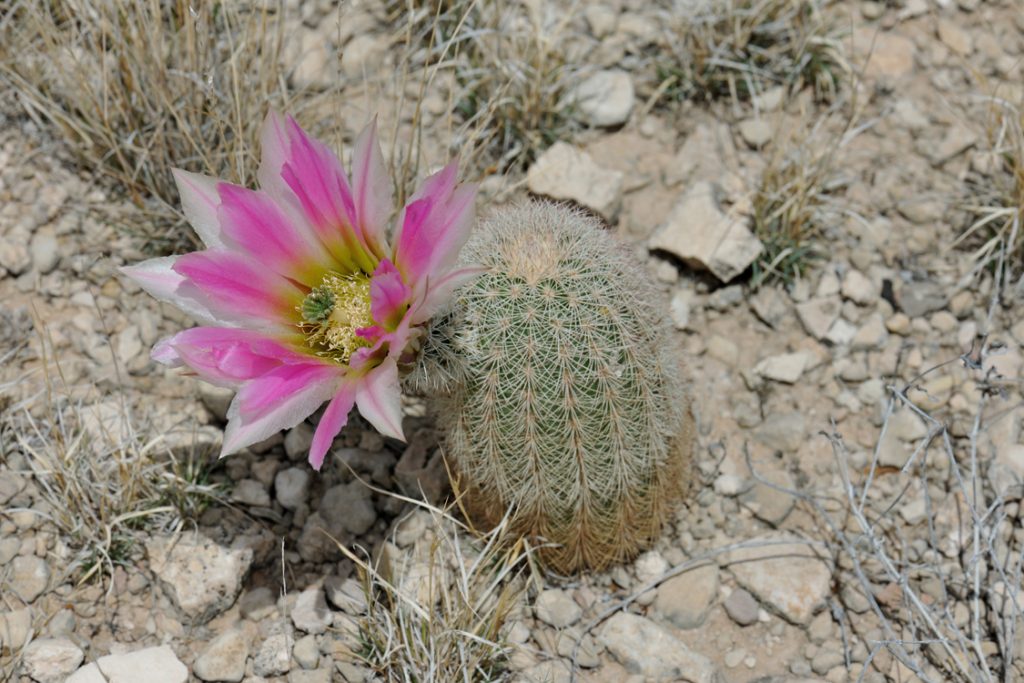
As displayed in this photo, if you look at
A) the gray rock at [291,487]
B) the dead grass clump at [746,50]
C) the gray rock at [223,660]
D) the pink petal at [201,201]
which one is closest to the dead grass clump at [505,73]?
the dead grass clump at [746,50]

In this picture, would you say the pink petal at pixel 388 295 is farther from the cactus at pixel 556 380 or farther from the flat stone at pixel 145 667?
the flat stone at pixel 145 667

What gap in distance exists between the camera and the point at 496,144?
3520mm

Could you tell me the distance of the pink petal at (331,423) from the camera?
2.02 m

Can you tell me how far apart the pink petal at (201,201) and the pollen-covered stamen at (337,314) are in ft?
0.76

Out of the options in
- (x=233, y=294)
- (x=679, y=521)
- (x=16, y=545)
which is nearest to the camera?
(x=233, y=294)

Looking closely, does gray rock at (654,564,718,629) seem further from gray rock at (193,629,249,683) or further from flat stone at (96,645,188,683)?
flat stone at (96,645,188,683)

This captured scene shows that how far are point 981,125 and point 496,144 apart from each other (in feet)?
5.15

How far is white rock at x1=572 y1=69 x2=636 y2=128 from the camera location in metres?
3.60

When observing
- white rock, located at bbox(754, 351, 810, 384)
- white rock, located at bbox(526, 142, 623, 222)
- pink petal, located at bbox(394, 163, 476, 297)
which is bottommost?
white rock, located at bbox(754, 351, 810, 384)

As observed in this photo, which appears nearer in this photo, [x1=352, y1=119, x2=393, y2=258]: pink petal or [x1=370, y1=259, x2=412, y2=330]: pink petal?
[x1=370, y1=259, x2=412, y2=330]: pink petal

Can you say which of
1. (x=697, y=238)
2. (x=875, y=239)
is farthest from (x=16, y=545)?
(x=875, y=239)

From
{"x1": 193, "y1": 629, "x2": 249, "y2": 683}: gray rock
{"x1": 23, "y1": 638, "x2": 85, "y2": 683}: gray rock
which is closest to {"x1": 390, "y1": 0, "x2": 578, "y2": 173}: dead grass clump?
{"x1": 193, "y1": 629, "x2": 249, "y2": 683}: gray rock

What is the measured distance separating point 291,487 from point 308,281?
0.79 meters

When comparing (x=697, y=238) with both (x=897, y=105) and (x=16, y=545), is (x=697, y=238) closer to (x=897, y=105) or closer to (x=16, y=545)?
(x=897, y=105)
